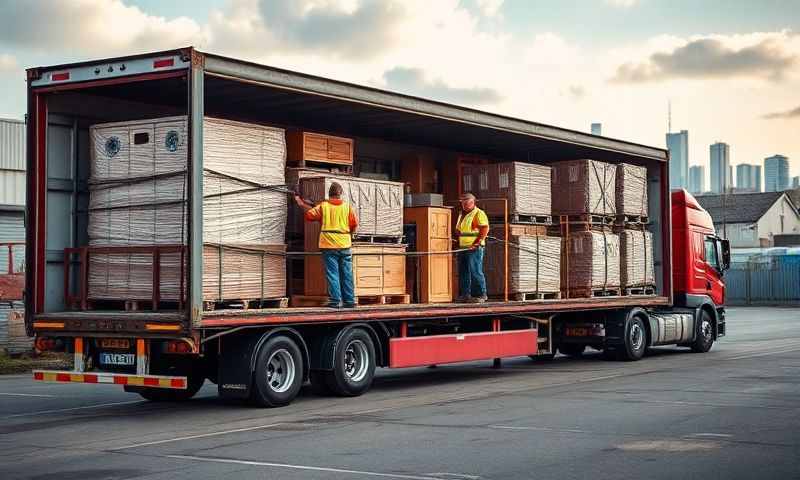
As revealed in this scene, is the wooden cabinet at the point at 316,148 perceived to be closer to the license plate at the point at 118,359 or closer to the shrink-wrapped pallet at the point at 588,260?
the license plate at the point at 118,359

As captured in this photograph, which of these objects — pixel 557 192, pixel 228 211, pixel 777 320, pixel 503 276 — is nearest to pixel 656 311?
pixel 557 192

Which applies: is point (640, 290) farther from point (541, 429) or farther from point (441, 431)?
point (441, 431)

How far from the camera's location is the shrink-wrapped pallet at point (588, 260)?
18.3 metres

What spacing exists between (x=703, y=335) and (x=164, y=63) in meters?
14.2

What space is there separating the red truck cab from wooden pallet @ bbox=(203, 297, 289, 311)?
35.1ft

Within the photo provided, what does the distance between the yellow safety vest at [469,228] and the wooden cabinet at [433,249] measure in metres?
0.62

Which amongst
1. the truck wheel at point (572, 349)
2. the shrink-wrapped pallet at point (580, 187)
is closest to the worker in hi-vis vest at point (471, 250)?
the shrink-wrapped pallet at point (580, 187)

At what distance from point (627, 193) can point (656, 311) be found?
2.78 metres

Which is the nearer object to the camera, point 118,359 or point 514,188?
point 118,359

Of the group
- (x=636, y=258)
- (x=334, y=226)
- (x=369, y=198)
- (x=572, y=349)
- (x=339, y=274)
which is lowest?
(x=572, y=349)

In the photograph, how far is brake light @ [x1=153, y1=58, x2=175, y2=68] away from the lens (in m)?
11.0

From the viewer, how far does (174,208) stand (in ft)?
38.5

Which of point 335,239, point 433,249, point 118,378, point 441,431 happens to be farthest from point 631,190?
point 118,378

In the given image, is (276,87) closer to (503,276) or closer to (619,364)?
(503,276)
